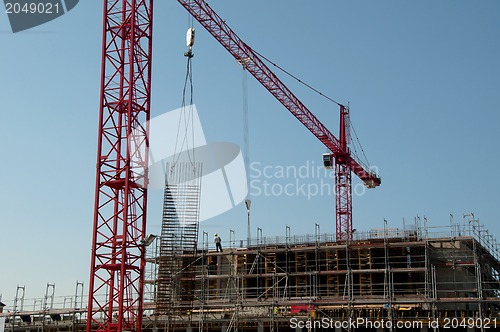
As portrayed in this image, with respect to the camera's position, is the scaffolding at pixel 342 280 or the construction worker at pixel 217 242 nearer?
the scaffolding at pixel 342 280

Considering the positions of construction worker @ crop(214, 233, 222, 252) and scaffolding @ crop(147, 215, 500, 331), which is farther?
construction worker @ crop(214, 233, 222, 252)

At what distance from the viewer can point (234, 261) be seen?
48.2 meters

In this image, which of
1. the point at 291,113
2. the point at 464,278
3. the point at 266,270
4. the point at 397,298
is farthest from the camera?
the point at 291,113

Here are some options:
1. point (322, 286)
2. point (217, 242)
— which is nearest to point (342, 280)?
point (322, 286)

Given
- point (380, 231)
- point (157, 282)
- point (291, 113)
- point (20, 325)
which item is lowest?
point (20, 325)

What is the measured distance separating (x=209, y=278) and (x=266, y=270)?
14.1ft

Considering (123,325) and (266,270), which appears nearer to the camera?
(123,325)

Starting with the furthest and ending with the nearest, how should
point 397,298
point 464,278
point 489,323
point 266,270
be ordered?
1. point 266,270
2. point 464,278
3. point 397,298
4. point 489,323

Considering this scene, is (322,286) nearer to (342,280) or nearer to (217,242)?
(342,280)

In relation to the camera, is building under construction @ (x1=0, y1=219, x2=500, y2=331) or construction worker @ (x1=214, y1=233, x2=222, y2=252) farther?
construction worker @ (x1=214, y1=233, x2=222, y2=252)

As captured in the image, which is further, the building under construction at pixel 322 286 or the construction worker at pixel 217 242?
the construction worker at pixel 217 242

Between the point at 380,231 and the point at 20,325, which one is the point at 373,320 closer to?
the point at 380,231

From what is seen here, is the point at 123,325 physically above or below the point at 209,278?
below

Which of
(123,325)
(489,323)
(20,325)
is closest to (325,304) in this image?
(489,323)
